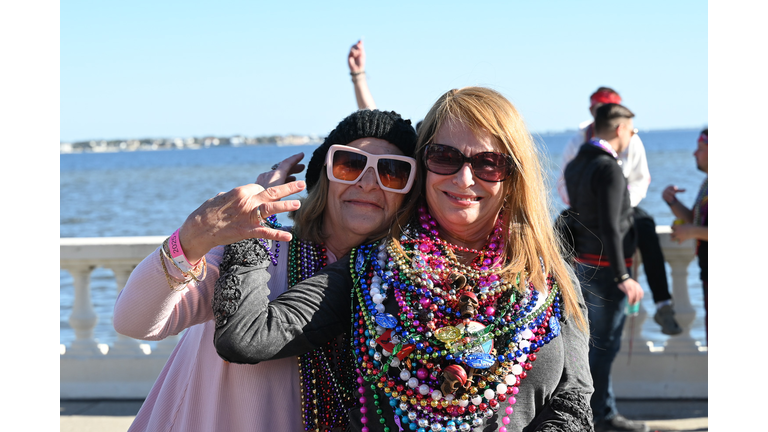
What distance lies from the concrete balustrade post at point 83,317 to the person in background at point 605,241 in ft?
12.1

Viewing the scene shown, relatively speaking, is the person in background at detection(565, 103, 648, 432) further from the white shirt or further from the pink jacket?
the pink jacket

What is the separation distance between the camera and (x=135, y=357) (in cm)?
468

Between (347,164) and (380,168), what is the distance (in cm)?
12

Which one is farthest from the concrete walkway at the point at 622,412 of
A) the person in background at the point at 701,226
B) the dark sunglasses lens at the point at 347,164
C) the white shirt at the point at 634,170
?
the dark sunglasses lens at the point at 347,164

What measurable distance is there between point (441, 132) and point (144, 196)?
3401 centimetres

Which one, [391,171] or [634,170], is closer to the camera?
[391,171]

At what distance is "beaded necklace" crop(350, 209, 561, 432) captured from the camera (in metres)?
1.74

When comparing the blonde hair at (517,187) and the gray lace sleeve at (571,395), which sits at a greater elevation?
the blonde hair at (517,187)

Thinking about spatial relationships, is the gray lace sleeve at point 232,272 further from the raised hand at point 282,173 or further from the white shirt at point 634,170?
the white shirt at point 634,170

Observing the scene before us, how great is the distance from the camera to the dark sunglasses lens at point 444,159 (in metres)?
1.90

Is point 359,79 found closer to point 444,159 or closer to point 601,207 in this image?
point 444,159

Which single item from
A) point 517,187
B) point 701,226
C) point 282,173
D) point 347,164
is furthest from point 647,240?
point 282,173
